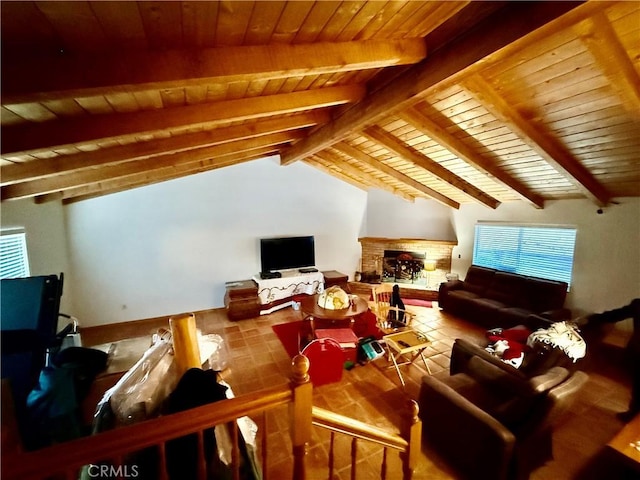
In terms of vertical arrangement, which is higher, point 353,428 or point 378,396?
point 353,428

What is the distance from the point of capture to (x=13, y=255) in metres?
2.93

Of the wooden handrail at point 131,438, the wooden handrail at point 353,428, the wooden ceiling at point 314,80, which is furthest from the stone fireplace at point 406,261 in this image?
the wooden handrail at point 131,438

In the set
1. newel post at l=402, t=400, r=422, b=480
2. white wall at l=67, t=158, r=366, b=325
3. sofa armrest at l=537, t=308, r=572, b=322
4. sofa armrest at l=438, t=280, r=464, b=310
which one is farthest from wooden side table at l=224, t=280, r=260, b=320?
sofa armrest at l=537, t=308, r=572, b=322

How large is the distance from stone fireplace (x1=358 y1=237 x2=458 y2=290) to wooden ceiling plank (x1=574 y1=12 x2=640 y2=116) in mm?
4229

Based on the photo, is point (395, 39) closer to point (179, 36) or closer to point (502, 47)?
point (502, 47)

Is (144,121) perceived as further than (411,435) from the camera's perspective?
Yes

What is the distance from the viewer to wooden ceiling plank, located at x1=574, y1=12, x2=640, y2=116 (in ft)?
5.54

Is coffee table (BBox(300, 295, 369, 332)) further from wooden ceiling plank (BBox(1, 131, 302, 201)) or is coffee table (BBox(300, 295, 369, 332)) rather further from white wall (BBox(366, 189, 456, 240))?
white wall (BBox(366, 189, 456, 240))

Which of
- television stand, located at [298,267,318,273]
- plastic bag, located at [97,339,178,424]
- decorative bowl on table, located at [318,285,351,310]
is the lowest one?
decorative bowl on table, located at [318,285,351,310]

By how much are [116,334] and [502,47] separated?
19.5 ft

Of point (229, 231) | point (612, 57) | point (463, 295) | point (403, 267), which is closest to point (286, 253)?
point (229, 231)

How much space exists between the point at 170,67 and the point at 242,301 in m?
4.37

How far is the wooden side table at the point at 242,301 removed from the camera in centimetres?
509

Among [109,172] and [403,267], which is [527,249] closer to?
[403,267]
